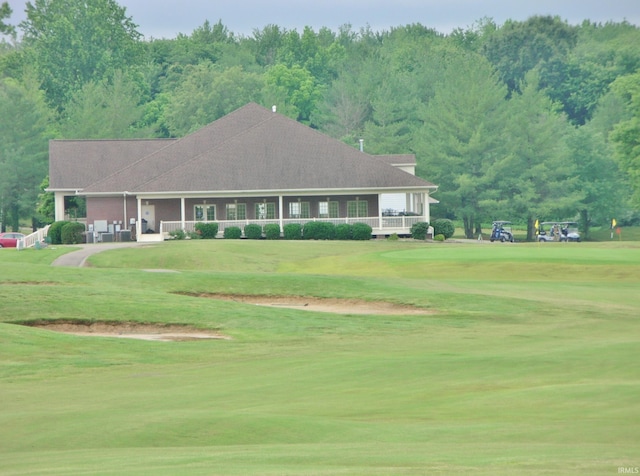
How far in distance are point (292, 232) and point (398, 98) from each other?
4869 cm

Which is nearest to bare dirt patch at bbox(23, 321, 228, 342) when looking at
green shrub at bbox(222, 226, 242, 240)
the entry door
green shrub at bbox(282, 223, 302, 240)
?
green shrub at bbox(222, 226, 242, 240)

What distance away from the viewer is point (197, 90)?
399ft

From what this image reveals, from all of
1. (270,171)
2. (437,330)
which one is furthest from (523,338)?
(270,171)

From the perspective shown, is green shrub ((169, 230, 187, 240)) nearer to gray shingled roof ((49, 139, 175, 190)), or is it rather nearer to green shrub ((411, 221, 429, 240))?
gray shingled roof ((49, 139, 175, 190))

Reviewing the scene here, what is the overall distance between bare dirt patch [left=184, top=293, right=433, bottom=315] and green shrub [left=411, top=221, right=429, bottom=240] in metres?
34.2

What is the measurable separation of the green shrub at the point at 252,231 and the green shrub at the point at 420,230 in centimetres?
873

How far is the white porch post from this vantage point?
7794 centimetres

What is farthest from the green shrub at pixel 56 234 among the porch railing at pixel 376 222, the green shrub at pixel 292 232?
the green shrub at pixel 292 232

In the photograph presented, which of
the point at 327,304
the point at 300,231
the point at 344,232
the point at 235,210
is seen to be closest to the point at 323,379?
the point at 327,304

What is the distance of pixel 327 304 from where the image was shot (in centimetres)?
3584

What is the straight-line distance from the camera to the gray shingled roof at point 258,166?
72.8 meters

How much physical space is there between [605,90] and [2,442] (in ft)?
425

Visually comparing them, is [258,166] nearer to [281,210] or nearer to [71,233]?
[281,210]

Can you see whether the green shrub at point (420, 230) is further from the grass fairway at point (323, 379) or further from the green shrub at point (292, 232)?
the grass fairway at point (323, 379)
